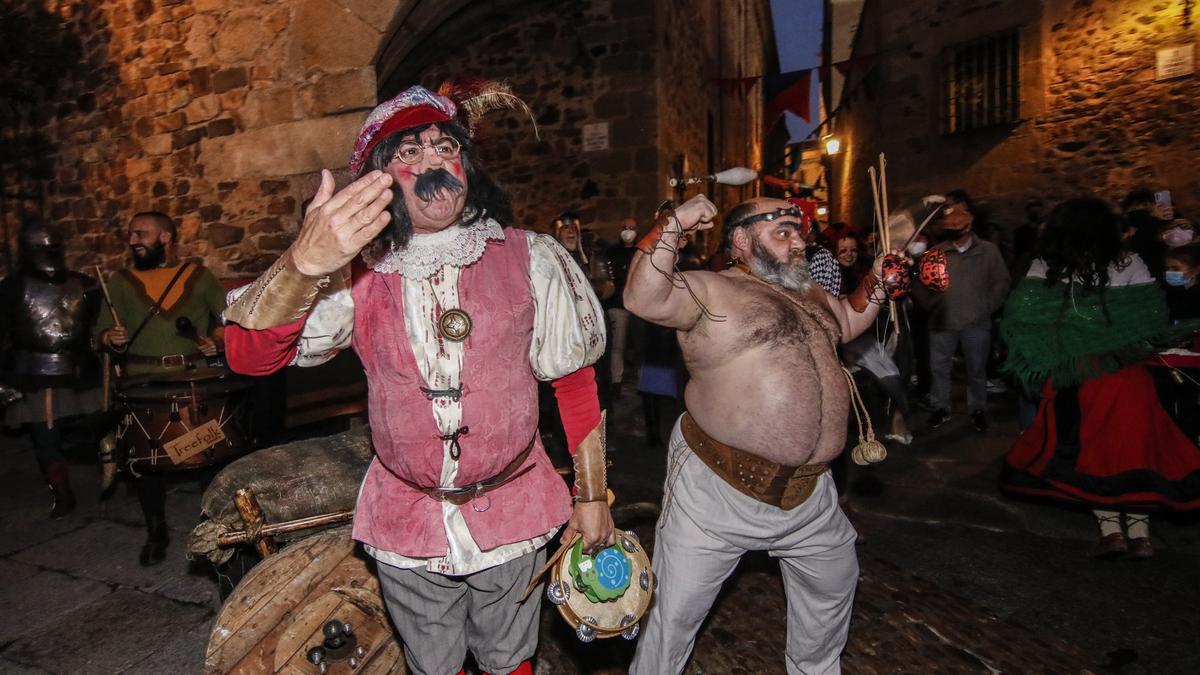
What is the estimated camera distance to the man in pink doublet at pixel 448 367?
1715mm

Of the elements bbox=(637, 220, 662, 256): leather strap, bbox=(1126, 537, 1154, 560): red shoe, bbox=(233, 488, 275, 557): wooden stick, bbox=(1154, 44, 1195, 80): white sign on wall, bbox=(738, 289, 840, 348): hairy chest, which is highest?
bbox=(1154, 44, 1195, 80): white sign on wall

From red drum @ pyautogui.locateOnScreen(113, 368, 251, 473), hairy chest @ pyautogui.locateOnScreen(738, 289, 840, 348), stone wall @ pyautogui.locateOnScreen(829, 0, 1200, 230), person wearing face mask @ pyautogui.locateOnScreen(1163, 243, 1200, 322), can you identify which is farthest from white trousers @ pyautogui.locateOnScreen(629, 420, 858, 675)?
stone wall @ pyautogui.locateOnScreen(829, 0, 1200, 230)

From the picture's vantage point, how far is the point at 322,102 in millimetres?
5281

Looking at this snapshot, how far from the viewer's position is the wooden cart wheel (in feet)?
7.34

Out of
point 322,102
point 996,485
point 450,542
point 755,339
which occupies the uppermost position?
point 322,102

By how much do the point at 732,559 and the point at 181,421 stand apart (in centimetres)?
306

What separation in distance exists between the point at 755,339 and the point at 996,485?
147 inches

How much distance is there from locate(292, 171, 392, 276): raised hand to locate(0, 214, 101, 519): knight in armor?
14.6 ft

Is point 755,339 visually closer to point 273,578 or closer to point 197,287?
point 273,578

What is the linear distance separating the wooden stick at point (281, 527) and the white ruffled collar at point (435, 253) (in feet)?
4.22

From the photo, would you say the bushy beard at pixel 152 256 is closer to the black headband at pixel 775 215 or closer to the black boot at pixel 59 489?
the black boot at pixel 59 489

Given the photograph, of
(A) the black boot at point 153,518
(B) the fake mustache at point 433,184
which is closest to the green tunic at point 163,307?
(A) the black boot at point 153,518

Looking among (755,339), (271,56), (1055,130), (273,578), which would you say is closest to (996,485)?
(755,339)

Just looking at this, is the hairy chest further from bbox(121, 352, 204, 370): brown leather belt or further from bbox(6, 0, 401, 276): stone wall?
bbox(6, 0, 401, 276): stone wall
